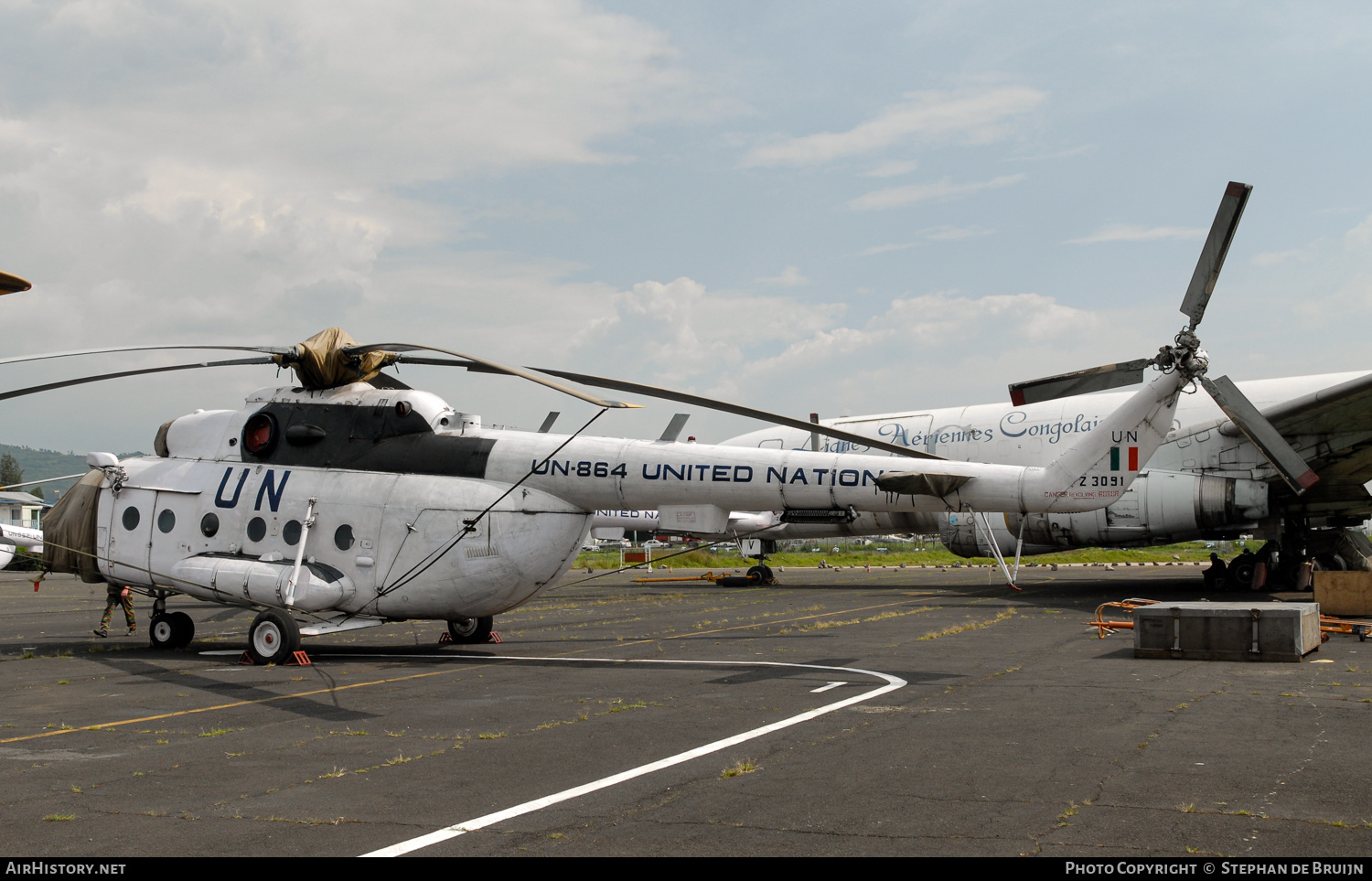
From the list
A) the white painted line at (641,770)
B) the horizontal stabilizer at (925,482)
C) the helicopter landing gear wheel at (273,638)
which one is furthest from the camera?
the horizontal stabilizer at (925,482)

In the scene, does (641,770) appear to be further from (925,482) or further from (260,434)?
(260,434)

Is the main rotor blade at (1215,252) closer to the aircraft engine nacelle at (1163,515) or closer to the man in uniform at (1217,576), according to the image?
the aircraft engine nacelle at (1163,515)

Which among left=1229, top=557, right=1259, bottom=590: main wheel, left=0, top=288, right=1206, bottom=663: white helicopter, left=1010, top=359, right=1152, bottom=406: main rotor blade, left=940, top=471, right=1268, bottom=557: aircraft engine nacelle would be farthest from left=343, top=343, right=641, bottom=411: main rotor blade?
left=1229, top=557, right=1259, bottom=590: main wheel

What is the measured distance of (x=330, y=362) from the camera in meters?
16.8

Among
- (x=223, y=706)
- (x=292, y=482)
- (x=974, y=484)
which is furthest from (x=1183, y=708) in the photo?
(x=292, y=482)

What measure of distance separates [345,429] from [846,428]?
23.4 m

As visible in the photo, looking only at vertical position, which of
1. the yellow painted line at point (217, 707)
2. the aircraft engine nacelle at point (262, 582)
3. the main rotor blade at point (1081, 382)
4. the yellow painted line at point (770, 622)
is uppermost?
the main rotor blade at point (1081, 382)

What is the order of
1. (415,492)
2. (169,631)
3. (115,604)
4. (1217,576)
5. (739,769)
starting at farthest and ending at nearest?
(1217,576) < (115,604) < (169,631) < (415,492) < (739,769)

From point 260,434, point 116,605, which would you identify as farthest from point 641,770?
point 116,605

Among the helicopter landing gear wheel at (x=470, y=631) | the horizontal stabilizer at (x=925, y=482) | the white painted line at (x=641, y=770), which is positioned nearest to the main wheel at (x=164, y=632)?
the helicopter landing gear wheel at (x=470, y=631)

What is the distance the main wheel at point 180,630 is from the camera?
17.7 metres

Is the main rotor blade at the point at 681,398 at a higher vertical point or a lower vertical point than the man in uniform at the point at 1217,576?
higher

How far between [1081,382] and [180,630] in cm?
1574

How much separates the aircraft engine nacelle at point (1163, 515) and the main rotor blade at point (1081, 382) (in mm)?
10931
